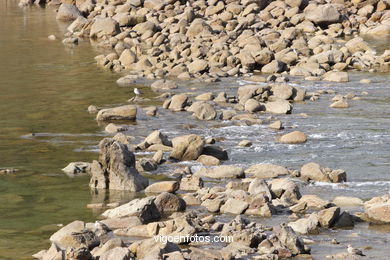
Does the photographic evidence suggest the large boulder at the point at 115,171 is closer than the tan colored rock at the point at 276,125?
Yes

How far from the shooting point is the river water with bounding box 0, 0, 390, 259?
14188mm

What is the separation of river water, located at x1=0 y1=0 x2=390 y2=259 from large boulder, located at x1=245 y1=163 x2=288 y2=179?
72cm

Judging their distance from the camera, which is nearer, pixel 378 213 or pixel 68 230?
pixel 68 230

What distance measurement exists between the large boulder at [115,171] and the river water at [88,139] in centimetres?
37

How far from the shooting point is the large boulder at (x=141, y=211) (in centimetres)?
1362

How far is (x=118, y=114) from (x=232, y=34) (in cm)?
1438

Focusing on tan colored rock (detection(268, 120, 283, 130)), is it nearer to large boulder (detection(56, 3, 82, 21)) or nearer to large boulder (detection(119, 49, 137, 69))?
large boulder (detection(119, 49, 137, 69))

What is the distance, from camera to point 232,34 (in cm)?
3612

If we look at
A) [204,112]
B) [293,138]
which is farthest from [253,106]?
[293,138]

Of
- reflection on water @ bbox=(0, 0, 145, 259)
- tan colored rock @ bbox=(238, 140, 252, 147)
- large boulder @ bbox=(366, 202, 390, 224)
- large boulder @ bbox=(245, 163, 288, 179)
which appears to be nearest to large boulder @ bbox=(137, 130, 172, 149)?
reflection on water @ bbox=(0, 0, 145, 259)

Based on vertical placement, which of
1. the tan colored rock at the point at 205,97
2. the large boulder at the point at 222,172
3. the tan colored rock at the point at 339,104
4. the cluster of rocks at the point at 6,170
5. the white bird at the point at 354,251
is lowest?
the tan colored rock at the point at 205,97

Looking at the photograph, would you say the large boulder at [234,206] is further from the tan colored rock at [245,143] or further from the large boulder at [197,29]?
the large boulder at [197,29]

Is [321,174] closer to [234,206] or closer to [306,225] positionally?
[234,206]

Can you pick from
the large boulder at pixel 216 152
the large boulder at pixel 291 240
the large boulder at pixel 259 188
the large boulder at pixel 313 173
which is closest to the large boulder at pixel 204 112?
the large boulder at pixel 216 152
